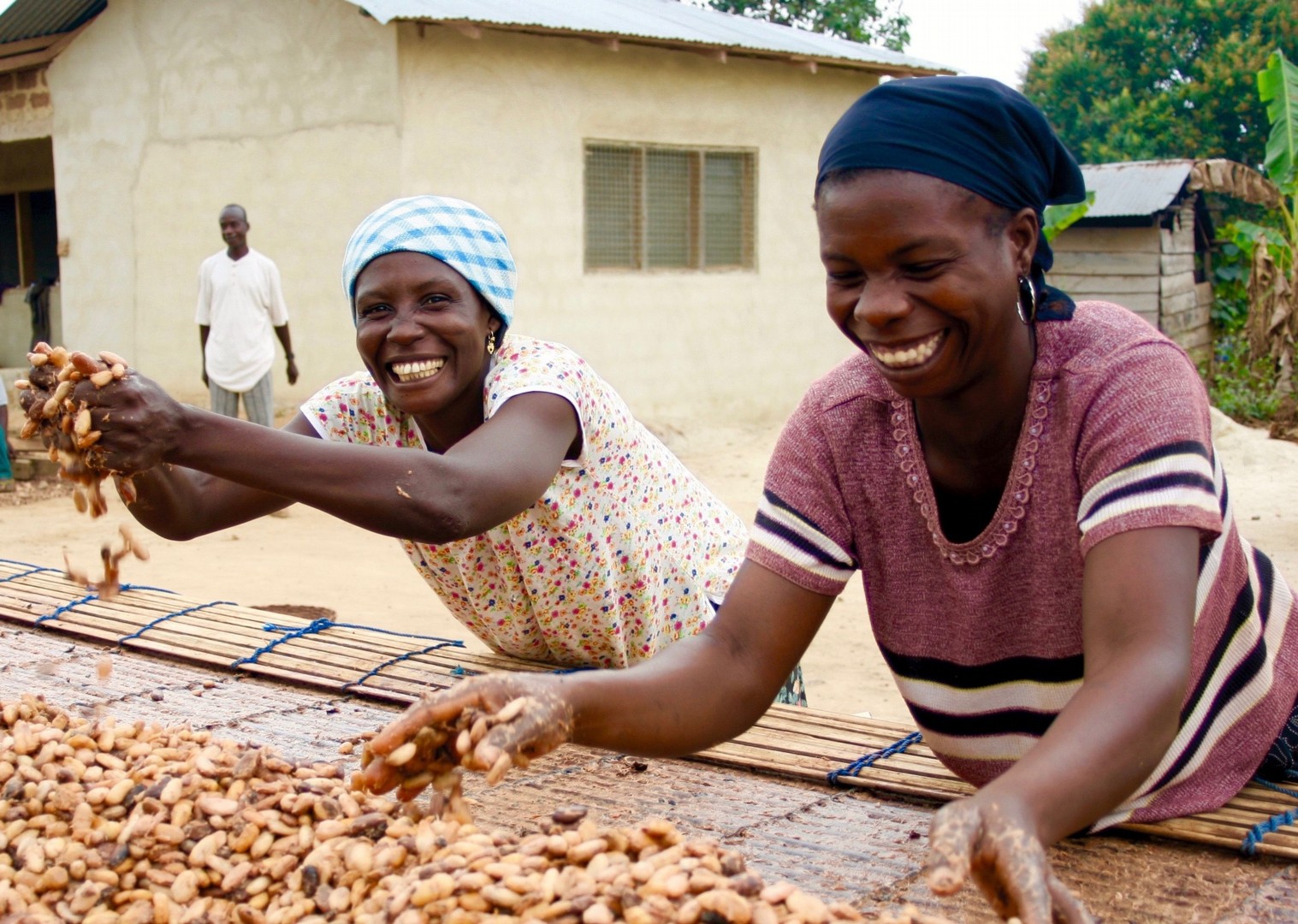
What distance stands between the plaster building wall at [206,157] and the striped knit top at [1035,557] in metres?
6.43

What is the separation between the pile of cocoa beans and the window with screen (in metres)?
7.19

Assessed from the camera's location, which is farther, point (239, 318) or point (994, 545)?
point (239, 318)

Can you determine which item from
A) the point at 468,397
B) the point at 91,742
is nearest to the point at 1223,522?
the point at 468,397

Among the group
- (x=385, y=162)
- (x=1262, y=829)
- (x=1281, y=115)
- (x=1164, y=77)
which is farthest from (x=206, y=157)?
(x=1164, y=77)

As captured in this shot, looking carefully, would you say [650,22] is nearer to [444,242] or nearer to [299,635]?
[299,635]

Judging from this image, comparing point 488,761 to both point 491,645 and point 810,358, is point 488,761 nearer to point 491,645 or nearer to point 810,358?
point 491,645

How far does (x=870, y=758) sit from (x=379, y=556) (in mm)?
4899

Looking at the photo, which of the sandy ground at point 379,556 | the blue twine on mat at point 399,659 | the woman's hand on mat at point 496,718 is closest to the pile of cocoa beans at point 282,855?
the woman's hand on mat at point 496,718

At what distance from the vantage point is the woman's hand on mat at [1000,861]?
1.22 m

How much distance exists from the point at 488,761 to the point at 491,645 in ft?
4.78

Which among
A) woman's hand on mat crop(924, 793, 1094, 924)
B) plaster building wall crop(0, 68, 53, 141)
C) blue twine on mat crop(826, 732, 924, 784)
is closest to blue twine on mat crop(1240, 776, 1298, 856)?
blue twine on mat crop(826, 732, 924, 784)

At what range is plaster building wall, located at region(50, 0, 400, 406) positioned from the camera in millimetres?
7957

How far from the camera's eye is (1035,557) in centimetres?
170

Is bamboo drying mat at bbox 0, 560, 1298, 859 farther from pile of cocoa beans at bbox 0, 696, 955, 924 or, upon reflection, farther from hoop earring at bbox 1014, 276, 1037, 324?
hoop earring at bbox 1014, 276, 1037, 324
